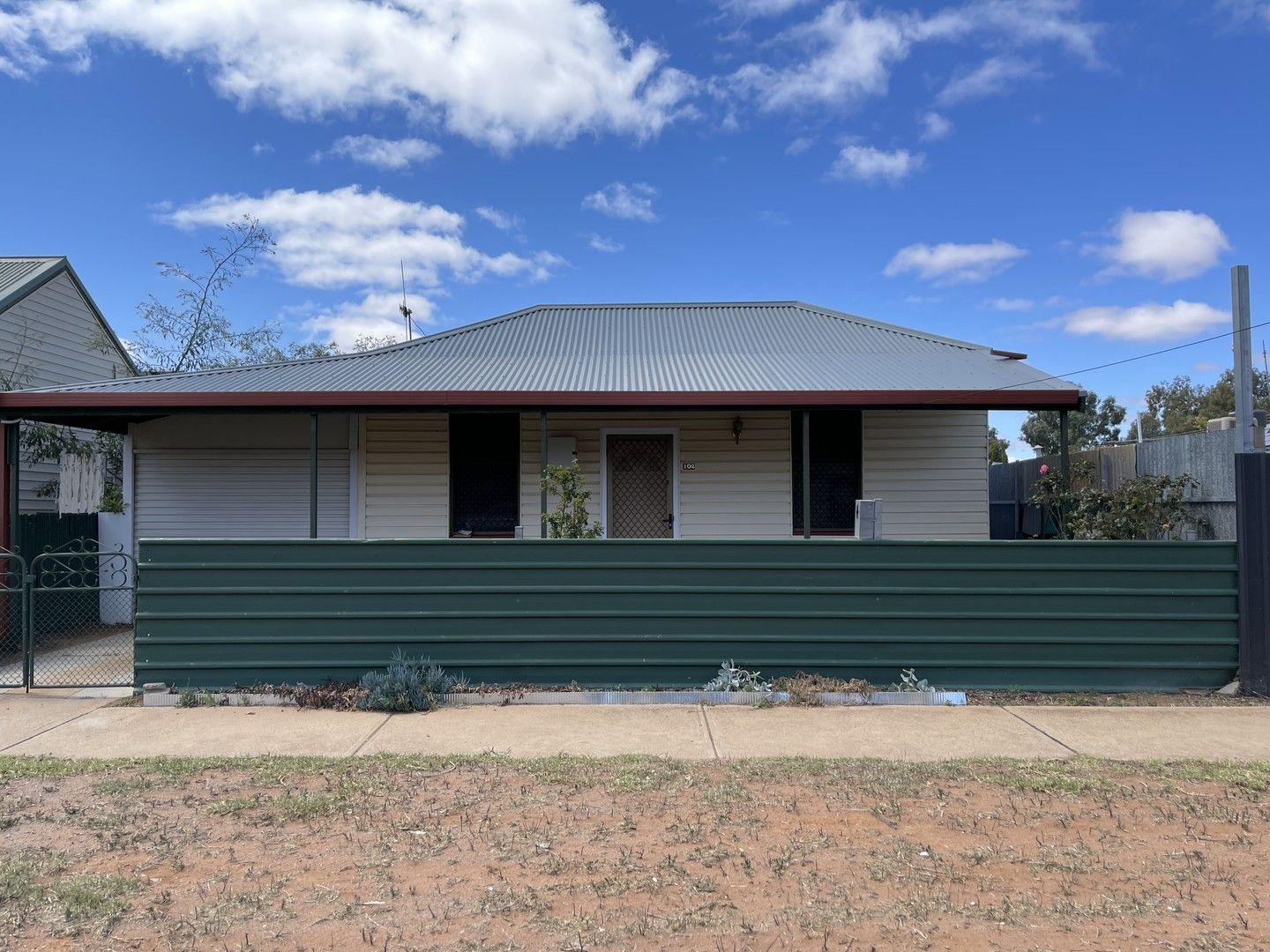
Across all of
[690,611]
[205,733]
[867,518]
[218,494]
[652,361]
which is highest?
[652,361]

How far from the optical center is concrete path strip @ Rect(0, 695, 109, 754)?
6133mm

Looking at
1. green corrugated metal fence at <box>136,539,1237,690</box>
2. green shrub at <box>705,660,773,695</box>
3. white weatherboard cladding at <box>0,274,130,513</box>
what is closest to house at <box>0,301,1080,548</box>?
green corrugated metal fence at <box>136,539,1237,690</box>

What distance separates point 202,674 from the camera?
23.2ft

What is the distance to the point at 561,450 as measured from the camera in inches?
432

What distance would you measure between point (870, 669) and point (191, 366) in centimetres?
1836

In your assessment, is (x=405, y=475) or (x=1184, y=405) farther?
(x=1184, y=405)

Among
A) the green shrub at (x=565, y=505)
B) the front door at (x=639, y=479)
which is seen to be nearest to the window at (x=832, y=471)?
the front door at (x=639, y=479)

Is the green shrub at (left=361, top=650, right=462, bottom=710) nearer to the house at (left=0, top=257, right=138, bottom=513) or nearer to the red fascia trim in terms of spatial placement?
the red fascia trim

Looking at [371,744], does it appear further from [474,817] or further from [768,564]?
[768,564]

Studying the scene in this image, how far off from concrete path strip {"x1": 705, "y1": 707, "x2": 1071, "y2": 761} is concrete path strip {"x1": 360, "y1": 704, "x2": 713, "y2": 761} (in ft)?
0.78

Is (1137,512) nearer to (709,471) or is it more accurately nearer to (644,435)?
(709,471)

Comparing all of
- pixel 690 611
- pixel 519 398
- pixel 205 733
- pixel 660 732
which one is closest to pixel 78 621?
pixel 205 733

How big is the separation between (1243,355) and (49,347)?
17325 mm

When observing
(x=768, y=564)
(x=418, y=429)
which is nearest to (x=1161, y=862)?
(x=768, y=564)
